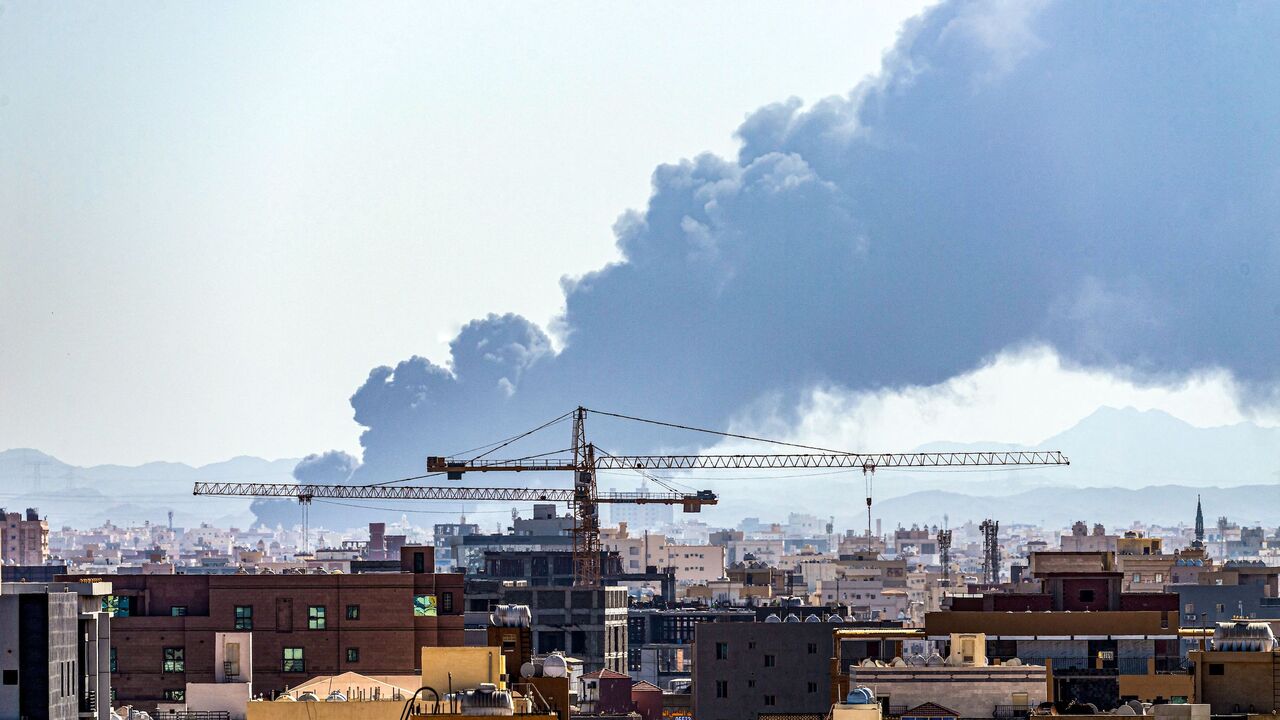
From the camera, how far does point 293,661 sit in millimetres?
72188

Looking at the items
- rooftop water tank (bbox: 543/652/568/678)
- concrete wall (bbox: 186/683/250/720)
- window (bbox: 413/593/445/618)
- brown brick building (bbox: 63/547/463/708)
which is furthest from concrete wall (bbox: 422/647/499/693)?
window (bbox: 413/593/445/618)

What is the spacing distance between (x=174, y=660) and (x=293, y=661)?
10.4 ft

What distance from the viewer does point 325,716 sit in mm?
33031

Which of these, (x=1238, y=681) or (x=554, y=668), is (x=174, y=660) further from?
(x=1238, y=681)

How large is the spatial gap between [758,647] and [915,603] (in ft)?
364

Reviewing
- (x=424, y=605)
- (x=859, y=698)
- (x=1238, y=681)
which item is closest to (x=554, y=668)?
(x=859, y=698)

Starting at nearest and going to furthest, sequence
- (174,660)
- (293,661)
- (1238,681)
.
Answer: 1. (1238,681)
2. (174,660)
3. (293,661)

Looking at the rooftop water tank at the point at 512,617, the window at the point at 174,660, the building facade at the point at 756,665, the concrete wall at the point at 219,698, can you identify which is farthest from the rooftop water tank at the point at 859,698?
the building facade at the point at 756,665

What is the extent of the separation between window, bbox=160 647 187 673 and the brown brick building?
1.0 inches

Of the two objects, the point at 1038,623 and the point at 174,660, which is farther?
the point at 174,660

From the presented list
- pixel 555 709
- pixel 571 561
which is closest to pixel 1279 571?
pixel 571 561

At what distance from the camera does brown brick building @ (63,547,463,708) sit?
7106cm

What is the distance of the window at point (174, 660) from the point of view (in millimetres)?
70375

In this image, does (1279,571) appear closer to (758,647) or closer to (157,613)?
(758,647)
